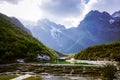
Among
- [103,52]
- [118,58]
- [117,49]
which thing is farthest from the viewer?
[103,52]

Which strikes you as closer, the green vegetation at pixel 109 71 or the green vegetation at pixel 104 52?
the green vegetation at pixel 109 71

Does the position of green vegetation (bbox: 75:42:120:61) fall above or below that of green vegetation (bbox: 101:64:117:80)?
above

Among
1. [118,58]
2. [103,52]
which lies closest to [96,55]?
[103,52]

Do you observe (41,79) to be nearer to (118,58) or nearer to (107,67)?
(107,67)

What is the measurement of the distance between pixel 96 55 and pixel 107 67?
132m

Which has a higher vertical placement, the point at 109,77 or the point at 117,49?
the point at 117,49

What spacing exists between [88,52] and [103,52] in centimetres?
1768

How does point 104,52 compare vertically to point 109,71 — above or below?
above

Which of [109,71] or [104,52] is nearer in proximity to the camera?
[109,71]

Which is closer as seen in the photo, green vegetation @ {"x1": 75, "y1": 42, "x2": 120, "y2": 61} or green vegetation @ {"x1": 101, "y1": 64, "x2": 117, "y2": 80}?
green vegetation @ {"x1": 101, "y1": 64, "x2": 117, "y2": 80}

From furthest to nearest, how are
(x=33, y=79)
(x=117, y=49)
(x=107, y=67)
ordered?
(x=117, y=49), (x=33, y=79), (x=107, y=67)

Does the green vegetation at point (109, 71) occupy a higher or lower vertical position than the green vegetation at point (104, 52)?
lower

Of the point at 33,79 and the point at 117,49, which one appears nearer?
the point at 33,79

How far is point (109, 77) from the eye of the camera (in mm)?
54656
